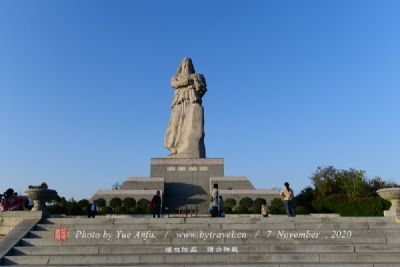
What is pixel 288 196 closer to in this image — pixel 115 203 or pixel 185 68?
pixel 115 203

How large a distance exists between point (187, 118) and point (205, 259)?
21966 millimetres

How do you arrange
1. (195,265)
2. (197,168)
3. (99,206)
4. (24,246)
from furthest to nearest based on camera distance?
(197,168) < (99,206) < (24,246) < (195,265)

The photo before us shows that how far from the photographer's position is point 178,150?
31250 millimetres

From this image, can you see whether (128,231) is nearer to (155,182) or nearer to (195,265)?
(195,265)

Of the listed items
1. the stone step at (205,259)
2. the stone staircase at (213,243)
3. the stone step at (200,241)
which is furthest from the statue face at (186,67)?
the stone step at (205,259)

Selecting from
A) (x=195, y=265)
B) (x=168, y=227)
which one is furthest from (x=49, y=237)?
(x=195, y=265)

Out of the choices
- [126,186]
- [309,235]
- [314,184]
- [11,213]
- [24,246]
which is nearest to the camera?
[24,246]

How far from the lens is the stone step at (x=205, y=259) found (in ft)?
32.1

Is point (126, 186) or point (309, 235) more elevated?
point (126, 186)

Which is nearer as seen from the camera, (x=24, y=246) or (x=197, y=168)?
(x=24, y=246)

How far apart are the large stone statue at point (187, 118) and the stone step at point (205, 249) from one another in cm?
2015

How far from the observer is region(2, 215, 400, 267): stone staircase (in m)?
9.83

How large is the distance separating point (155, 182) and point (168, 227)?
16.3m

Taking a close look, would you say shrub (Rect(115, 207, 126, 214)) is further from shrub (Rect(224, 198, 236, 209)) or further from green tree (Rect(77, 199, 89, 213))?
shrub (Rect(224, 198, 236, 209))
